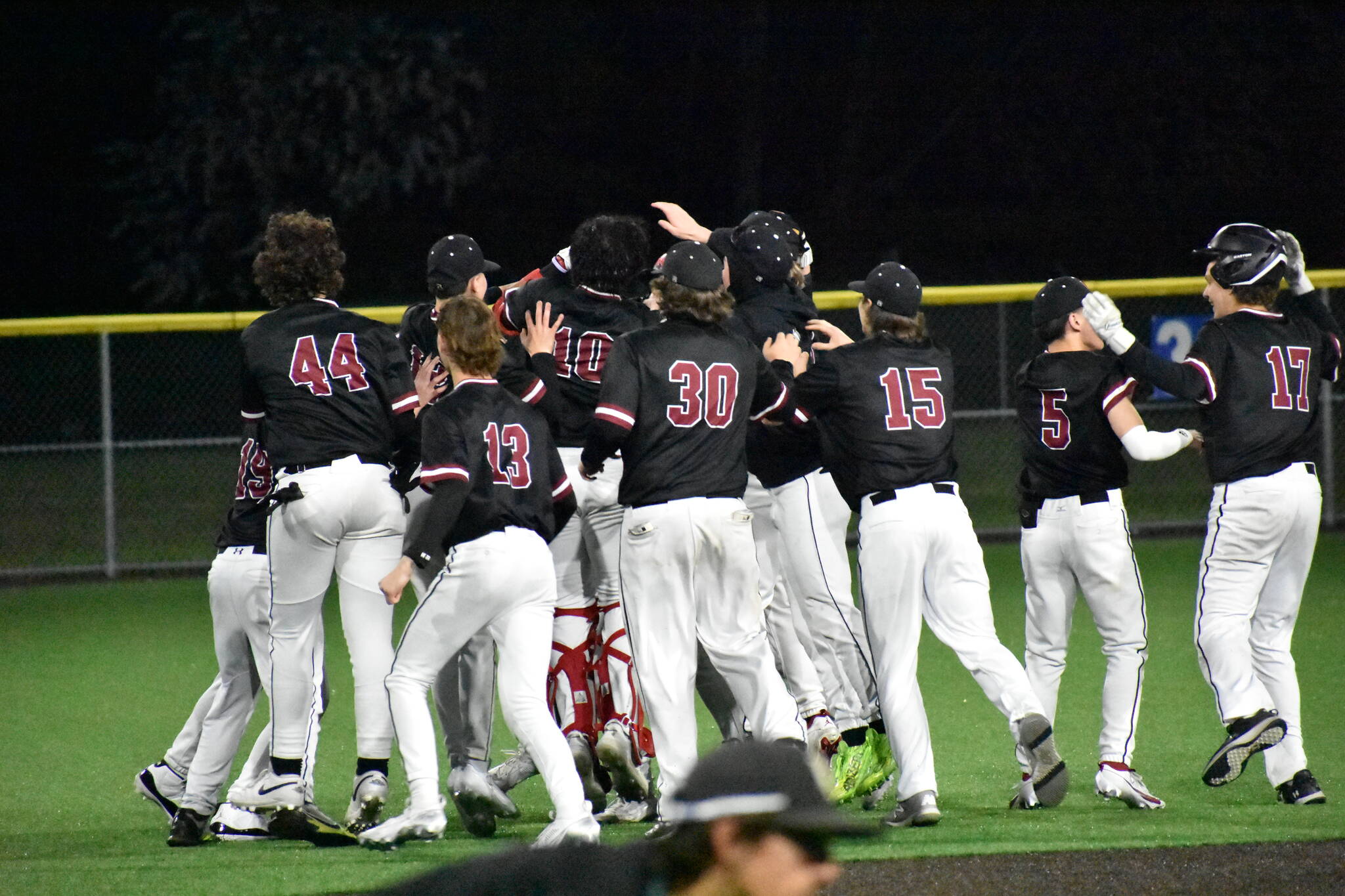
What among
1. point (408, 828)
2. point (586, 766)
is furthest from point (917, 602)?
point (408, 828)

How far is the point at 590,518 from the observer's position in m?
6.14

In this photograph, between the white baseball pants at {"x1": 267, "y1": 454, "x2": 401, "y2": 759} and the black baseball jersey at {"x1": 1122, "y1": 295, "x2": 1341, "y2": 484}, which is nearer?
the white baseball pants at {"x1": 267, "y1": 454, "x2": 401, "y2": 759}

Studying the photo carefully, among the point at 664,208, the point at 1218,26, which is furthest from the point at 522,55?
the point at 664,208

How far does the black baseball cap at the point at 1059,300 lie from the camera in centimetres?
600

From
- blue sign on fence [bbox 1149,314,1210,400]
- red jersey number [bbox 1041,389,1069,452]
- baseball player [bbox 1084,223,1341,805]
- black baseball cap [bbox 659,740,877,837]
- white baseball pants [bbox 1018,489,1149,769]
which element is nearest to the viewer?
black baseball cap [bbox 659,740,877,837]

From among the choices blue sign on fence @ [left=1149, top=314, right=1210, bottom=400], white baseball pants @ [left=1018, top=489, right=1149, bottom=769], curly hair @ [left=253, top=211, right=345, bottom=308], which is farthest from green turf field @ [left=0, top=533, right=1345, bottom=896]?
blue sign on fence @ [left=1149, top=314, right=1210, bottom=400]

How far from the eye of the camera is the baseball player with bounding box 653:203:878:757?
6344mm

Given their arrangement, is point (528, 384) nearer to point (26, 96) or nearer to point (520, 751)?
point (520, 751)

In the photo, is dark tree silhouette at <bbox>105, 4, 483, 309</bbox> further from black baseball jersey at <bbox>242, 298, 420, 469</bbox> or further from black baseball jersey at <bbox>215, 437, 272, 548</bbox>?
black baseball jersey at <bbox>242, 298, 420, 469</bbox>

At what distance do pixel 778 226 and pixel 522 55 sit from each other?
873 inches

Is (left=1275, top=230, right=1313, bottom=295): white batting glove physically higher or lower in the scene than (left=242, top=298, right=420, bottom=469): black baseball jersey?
higher

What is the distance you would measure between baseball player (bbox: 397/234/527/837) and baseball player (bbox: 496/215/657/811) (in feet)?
0.95

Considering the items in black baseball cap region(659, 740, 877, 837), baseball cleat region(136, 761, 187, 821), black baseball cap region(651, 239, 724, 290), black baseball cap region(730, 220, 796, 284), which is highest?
black baseball cap region(730, 220, 796, 284)

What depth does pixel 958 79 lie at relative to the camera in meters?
28.5
